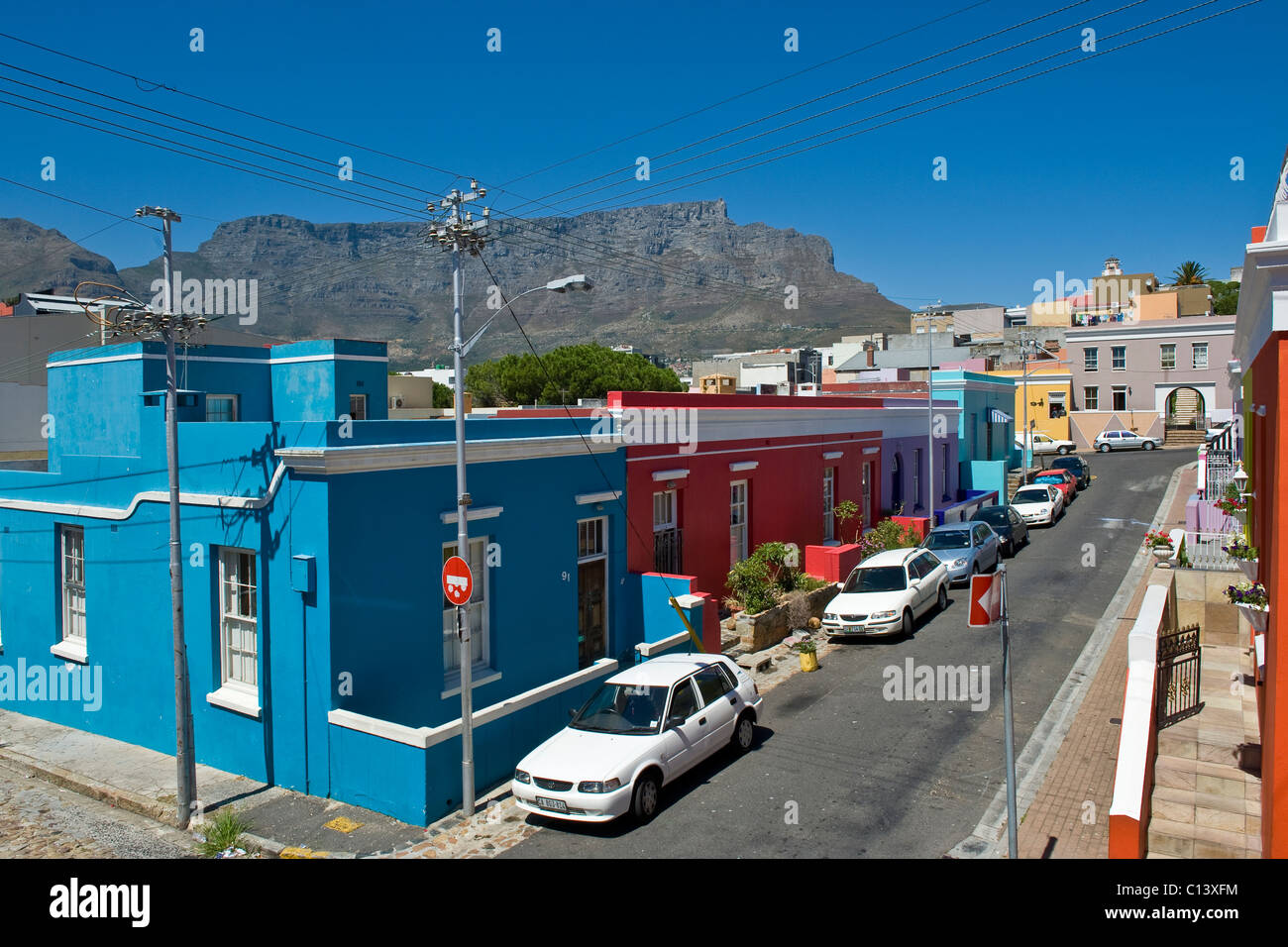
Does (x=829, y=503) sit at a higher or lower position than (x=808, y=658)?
higher

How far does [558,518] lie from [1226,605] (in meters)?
11.8

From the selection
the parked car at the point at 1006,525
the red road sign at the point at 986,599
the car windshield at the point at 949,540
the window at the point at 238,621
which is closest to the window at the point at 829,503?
the car windshield at the point at 949,540

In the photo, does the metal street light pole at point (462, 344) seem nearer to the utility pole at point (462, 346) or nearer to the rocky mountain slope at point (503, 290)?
the utility pole at point (462, 346)

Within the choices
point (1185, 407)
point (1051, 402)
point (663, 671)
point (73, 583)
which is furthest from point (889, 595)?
point (1185, 407)

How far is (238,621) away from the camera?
12.1 metres

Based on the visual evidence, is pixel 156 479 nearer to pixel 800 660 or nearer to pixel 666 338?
pixel 800 660

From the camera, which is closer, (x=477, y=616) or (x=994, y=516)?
(x=477, y=616)

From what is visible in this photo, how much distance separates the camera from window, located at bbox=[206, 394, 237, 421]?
22.1 meters

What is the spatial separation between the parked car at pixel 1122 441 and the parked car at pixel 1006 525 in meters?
29.4

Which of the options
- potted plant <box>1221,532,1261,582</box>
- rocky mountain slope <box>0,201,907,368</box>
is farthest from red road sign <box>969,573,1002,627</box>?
rocky mountain slope <box>0,201,907,368</box>

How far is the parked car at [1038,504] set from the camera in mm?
30156

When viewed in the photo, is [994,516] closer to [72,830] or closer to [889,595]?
[889,595]

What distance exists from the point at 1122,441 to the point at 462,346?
5125cm

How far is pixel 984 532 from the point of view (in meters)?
23.0
